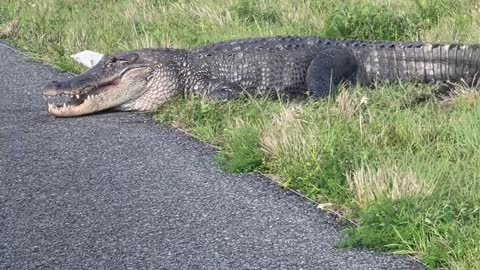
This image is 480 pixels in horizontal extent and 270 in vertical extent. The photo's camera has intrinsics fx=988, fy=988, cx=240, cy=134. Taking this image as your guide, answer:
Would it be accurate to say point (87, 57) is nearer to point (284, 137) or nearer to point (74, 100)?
point (74, 100)

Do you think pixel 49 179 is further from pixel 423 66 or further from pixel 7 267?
pixel 423 66

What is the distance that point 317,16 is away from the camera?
12547 mm

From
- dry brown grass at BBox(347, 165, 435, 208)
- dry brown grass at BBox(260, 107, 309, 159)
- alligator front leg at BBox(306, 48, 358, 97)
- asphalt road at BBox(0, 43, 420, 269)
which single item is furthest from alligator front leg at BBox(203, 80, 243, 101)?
dry brown grass at BBox(347, 165, 435, 208)

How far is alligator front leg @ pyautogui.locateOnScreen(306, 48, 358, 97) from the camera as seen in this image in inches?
371

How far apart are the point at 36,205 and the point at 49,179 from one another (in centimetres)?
64

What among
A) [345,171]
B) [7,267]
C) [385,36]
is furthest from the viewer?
[385,36]

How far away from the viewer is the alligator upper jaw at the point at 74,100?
922 cm

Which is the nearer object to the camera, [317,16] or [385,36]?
[385,36]

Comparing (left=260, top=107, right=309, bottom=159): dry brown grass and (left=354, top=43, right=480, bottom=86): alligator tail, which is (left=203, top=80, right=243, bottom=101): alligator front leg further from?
(left=260, top=107, right=309, bottom=159): dry brown grass

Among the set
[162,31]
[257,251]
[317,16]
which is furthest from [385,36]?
[257,251]

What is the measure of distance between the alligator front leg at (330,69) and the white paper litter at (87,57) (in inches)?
117

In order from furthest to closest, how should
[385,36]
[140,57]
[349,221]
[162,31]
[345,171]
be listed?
1. [162,31]
2. [385,36]
3. [140,57]
4. [345,171]
5. [349,221]

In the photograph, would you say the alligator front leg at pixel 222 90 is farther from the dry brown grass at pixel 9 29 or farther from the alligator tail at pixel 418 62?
the dry brown grass at pixel 9 29

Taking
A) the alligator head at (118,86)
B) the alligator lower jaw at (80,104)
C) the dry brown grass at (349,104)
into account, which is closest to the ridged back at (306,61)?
the alligator head at (118,86)
